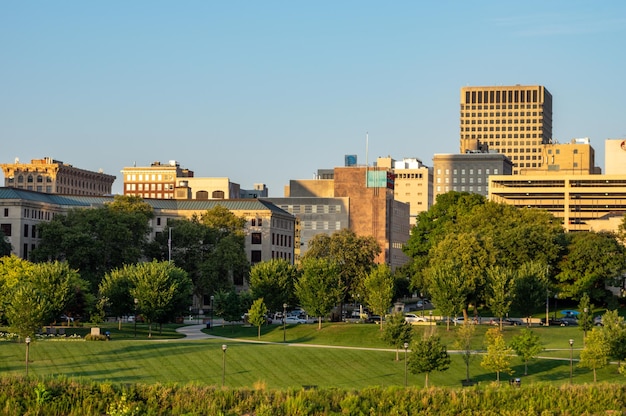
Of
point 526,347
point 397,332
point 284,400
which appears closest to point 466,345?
point 526,347

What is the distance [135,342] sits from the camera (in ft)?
341

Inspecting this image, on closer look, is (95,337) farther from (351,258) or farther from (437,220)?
(437,220)

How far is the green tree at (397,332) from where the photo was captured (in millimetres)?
104500

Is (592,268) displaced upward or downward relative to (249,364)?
upward

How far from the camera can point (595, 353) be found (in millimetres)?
95875

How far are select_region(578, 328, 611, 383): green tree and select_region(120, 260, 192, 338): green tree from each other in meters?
43.6

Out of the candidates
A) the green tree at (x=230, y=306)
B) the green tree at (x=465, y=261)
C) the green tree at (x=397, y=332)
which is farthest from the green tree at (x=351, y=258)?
the green tree at (x=397, y=332)

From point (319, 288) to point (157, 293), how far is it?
1886 centimetres

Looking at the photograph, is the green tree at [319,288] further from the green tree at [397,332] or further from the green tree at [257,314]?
the green tree at [397,332]

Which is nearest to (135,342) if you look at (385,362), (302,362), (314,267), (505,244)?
(302,362)

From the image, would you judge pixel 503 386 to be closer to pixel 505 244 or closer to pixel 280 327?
pixel 280 327

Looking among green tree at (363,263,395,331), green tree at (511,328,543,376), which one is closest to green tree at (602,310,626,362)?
green tree at (511,328,543,376)

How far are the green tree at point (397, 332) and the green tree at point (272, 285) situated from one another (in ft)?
105

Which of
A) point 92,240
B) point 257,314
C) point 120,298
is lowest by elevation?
point 257,314
